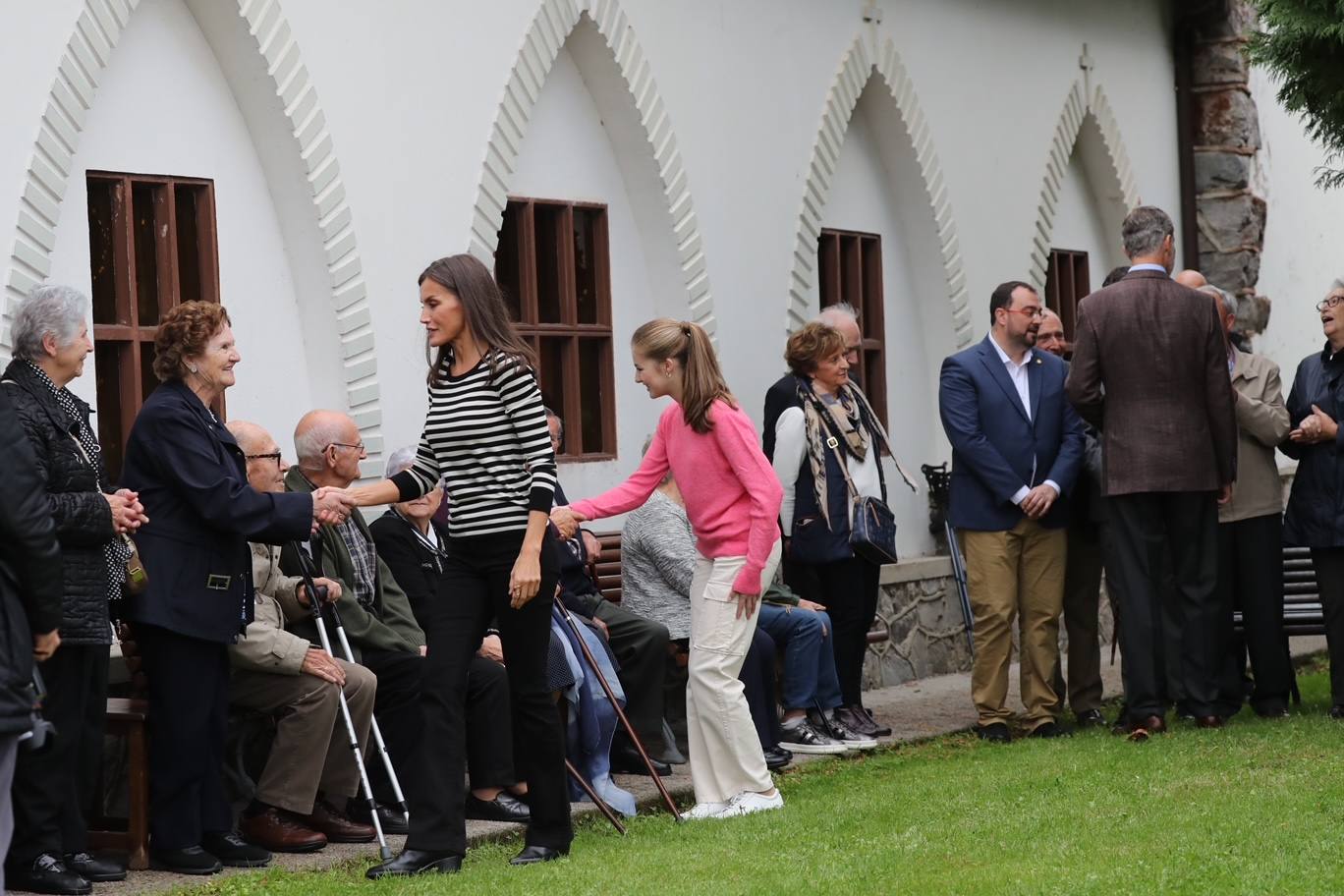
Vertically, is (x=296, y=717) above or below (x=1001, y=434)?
below

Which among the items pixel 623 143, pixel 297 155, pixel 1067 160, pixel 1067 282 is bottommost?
pixel 1067 282

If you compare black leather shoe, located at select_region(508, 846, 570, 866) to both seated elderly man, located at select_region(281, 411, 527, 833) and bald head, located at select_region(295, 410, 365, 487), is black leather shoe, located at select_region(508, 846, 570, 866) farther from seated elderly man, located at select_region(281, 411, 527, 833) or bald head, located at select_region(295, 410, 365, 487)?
bald head, located at select_region(295, 410, 365, 487)

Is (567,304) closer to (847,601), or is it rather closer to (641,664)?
(847,601)

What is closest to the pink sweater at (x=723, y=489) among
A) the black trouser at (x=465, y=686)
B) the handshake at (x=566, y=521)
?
the handshake at (x=566, y=521)

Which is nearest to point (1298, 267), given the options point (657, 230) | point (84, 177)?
point (657, 230)

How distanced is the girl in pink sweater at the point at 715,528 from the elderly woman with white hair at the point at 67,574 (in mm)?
1824

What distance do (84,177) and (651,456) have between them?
2.47m

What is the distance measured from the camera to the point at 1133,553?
8852 mm

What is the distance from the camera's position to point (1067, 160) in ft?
46.3

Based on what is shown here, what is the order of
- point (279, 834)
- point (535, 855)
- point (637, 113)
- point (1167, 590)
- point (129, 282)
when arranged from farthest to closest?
point (637, 113) → point (1167, 590) → point (129, 282) → point (279, 834) → point (535, 855)

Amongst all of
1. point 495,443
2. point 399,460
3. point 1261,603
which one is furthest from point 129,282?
point 1261,603

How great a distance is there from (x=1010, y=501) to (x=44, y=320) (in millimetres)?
4505

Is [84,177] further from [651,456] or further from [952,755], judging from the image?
[952,755]

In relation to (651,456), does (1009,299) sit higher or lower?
higher
